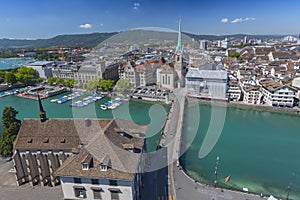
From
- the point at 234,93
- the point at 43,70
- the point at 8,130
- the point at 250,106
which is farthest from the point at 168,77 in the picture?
the point at 43,70

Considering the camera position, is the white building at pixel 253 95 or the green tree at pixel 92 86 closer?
the white building at pixel 253 95

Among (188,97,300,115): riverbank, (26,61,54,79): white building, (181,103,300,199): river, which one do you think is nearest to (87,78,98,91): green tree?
(188,97,300,115): riverbank

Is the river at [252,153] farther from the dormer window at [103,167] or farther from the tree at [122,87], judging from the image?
the tree at [122,87]

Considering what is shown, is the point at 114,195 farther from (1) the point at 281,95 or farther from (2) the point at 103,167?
(1) the point at 281,95

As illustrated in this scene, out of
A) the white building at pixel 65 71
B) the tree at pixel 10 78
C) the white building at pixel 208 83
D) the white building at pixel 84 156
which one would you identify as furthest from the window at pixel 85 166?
the tree at pixel 10 78

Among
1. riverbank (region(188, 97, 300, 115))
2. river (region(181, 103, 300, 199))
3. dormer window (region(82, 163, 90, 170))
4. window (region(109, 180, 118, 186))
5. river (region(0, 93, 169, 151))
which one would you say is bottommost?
river (region(181, 103, 300, 199))

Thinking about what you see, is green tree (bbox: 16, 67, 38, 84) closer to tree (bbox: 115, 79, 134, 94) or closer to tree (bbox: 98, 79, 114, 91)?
tree (bbox: 98, 79, 114, 91)
